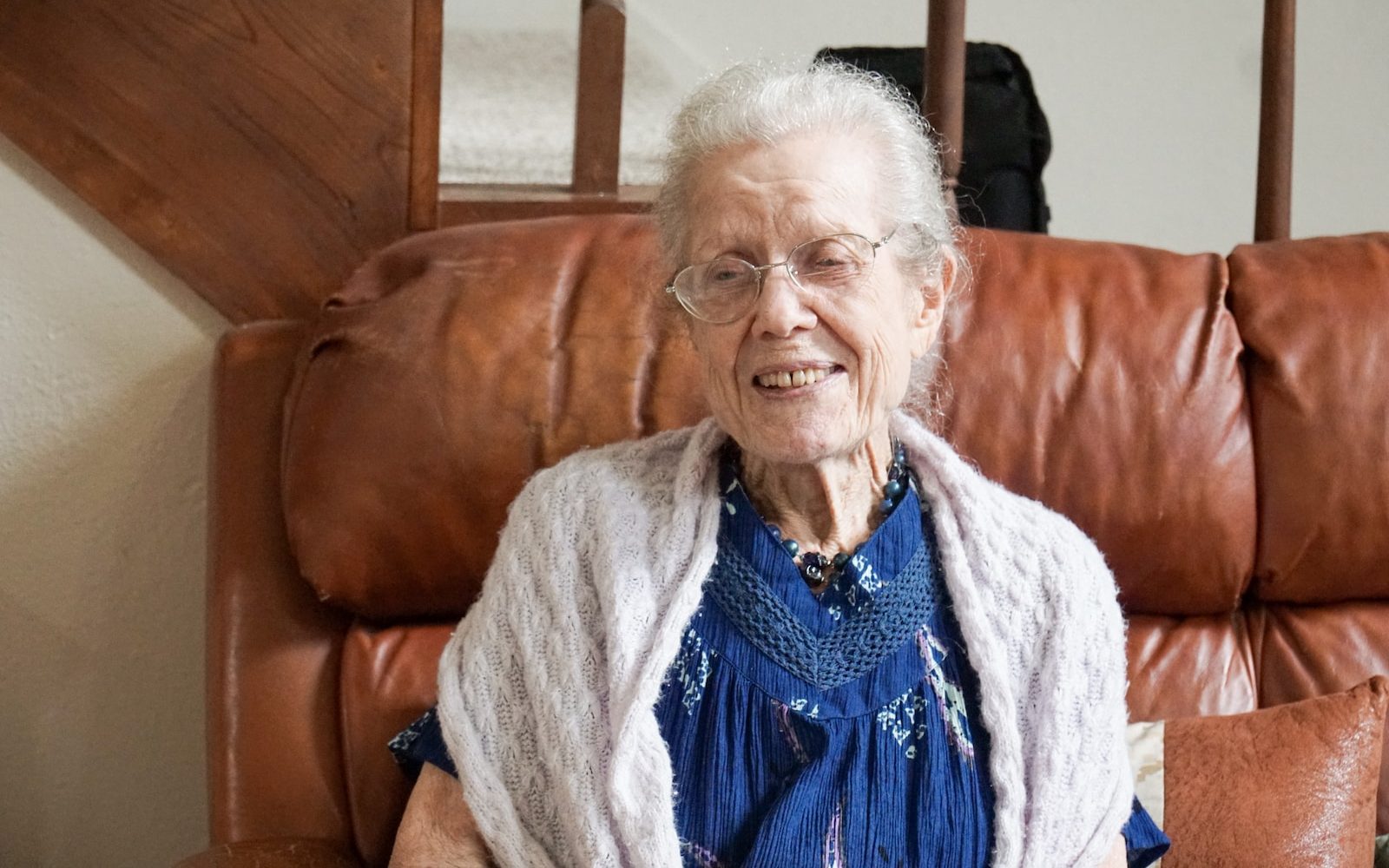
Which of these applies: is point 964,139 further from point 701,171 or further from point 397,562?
point 397,562

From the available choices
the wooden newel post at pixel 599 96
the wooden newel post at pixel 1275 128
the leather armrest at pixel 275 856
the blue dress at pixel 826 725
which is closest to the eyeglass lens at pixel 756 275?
the blue dress at pixel 826 725

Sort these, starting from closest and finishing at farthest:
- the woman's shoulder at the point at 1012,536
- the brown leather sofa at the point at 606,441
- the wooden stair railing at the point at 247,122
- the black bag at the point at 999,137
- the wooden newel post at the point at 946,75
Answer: the woman's shoulder at the point at 1012,536
the brown leather sofa at the point at 606,441
the wooden stair railing at the point at 247,122
the wooden newel post at the point at 946,75
the black bag at the point at 999,137

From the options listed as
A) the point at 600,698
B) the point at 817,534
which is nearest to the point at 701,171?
the point at 817,534

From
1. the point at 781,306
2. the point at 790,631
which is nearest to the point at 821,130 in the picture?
the point at 781,306

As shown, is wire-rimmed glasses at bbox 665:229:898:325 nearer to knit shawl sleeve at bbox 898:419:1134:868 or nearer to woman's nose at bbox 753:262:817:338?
woman's nose at bbox 753:262:817:338

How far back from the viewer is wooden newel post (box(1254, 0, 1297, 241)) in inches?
83.1

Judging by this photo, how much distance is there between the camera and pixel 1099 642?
138cm

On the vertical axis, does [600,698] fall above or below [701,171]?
below

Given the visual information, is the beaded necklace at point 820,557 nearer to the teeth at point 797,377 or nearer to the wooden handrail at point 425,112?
the teeth at point 797,377

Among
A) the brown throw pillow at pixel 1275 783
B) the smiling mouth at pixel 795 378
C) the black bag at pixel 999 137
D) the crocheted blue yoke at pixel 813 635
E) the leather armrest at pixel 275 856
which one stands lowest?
the leather armrest at pixel 275 856

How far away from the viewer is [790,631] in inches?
53.5

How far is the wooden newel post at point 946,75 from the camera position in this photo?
1.88m

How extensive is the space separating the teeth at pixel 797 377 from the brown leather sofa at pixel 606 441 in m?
0.27

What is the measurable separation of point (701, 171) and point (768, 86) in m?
0.11
